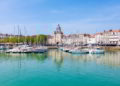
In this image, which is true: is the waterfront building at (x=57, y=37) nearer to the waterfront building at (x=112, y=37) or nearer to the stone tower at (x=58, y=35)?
the stone tower at (x=58, y=35)

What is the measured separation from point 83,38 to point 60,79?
9214 centimetres

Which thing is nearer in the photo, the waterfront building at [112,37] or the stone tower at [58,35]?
the waterfront building at [112,37]

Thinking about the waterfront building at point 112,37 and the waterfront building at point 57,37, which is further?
the waterfront building at point 57,37

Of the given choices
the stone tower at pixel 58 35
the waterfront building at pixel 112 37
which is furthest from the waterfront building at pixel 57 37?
the waterfront building at pixel 112 37

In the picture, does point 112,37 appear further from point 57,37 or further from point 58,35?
point 57,37

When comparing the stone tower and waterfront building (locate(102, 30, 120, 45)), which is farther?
the stone tower

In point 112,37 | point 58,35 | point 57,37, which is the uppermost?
point 58,35

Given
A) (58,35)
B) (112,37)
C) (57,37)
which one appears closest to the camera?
(112,37)

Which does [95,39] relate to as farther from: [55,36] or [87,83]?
[87,83]

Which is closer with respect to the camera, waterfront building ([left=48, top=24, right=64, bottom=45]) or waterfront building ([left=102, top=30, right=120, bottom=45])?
waterfront building ([left=102, top=30, right=120, bottom=45])

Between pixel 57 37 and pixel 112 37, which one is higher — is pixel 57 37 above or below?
above

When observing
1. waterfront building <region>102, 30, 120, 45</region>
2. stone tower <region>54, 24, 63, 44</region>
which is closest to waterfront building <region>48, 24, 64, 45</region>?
stone tower <region>54, 24, 63, 44</region>

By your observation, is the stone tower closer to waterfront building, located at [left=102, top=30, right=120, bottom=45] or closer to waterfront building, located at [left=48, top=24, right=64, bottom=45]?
waterfront building, located at [left=48, top=24, right=64, bottom=45]

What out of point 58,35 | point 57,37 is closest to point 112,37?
point 58,35
